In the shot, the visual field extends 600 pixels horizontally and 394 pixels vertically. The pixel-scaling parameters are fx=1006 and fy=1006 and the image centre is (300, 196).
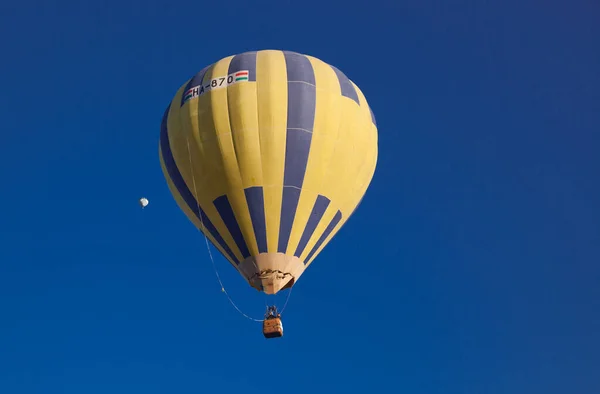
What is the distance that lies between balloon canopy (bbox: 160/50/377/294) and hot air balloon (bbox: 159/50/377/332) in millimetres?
21

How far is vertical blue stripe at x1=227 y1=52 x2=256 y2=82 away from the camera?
22.0 m

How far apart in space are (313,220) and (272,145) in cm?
185

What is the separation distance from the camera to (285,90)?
2173cm

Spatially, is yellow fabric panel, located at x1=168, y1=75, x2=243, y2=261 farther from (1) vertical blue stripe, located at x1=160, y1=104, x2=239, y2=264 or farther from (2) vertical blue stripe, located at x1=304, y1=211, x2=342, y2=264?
(2) vertical blue stripe, located at x1=304, y1=211, x2=342, y2=264

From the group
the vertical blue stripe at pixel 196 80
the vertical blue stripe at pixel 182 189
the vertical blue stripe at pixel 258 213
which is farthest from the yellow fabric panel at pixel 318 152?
the vertical blue stripe at pixel 196 80

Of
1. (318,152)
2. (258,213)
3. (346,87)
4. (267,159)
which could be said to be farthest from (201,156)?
(346,87)

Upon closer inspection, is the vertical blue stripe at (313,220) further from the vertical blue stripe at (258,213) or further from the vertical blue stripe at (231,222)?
the vertical blue stripe at (231,222)

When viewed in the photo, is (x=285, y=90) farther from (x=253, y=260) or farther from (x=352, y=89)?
(x=253, y=260)

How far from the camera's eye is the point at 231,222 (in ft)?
70.4

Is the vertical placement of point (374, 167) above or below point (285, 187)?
above

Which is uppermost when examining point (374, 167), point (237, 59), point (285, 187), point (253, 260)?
point (237, 59)

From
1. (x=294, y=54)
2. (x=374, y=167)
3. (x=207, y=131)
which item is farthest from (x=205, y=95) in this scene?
(x=374, y=167)

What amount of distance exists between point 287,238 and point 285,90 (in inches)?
127

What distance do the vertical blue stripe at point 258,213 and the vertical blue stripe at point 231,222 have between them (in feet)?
1.13
